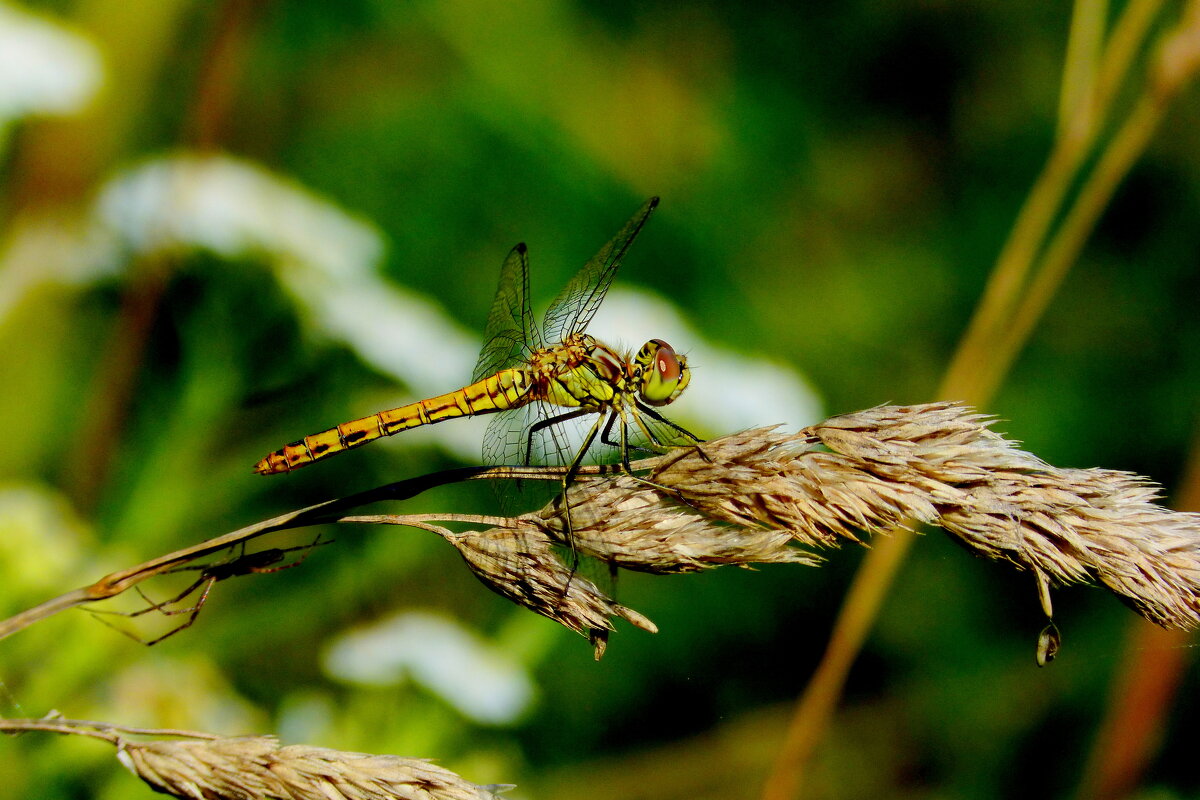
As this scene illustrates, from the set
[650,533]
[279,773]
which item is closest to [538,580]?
[650,533]

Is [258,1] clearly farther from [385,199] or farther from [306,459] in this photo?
[306,459]

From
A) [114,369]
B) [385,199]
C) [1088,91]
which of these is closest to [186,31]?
[385,199]

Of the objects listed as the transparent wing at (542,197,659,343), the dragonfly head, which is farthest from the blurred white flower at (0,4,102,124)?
the dragonfly head

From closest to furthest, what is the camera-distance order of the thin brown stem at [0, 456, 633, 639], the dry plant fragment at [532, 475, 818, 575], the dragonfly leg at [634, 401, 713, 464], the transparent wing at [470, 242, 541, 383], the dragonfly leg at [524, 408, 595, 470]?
1. the thin brown stem at [0, 456, 633, 639]
2. the dry plant fragment at [532, 475, 818, 575]
3. the dragonfly leg at [634, 401, 713, 464]
4. the dragonfly leg at [524, 408, 595, 470]
5. the transparent wing at [470, 242, 541, 383]

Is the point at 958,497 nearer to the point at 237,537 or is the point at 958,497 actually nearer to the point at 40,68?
the point at 237,537

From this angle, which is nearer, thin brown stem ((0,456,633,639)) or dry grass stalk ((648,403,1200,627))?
thin brown stem ((0,456,633,639))

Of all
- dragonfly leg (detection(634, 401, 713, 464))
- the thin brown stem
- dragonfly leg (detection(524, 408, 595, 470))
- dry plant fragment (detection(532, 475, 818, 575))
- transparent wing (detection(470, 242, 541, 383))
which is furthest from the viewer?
transparent wing (detection(470, 242, 541, 383))

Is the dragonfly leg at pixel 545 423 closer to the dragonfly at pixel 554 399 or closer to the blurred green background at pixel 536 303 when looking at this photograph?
the dragonfly at pixel 554 399

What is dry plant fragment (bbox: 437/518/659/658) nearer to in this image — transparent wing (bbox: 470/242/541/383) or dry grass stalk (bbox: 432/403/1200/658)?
dry grass stalk (bbox: 432/403/1200/658)
